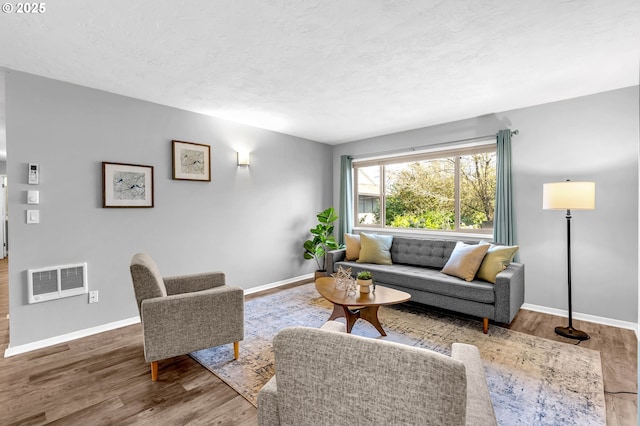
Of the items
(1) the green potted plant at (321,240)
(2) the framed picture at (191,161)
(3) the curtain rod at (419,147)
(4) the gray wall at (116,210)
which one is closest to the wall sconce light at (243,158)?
(4) the gray wall at (116,210)

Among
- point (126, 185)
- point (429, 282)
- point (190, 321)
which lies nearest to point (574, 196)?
point (429, 282)

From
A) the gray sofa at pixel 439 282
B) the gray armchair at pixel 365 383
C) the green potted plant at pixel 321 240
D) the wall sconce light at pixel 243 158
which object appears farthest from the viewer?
the green potted plant at pixel 321 240

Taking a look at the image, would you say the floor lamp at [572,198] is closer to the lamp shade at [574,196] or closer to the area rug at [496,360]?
the lamp shade at [574,196]

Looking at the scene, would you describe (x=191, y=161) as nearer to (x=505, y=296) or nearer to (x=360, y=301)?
(x=360, y=301)

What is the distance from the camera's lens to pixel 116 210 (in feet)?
10.6

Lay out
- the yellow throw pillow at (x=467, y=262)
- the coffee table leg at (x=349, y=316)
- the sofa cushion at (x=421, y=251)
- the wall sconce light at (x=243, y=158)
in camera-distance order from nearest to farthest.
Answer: the coffee table leg at (x=349, y=316), the yellow throw pillow at (x=467, y=262), the sofa cushion at (x=421, y=251), the wall sconce light at (x=243, y=158)

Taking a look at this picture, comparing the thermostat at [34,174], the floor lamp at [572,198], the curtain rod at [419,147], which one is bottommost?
the floor lamp at [572,198]

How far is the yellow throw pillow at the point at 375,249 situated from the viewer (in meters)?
4.20

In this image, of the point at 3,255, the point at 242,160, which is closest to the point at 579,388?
the point at 242,160

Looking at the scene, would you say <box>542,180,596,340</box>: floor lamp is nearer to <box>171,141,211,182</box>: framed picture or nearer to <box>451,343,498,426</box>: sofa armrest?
<box>451,343,498,426</box>: sofa armrest

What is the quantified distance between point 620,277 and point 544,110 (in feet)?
6.49

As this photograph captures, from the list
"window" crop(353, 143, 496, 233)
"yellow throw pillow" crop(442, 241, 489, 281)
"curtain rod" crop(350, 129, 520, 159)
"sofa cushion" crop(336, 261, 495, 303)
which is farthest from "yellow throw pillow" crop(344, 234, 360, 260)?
"curtain rod" crop(350, 129, 520, 159)

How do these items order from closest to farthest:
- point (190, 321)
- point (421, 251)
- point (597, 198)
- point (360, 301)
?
point (190, 321) < point (360, 301) < point (597, 198) < point (421, 251)

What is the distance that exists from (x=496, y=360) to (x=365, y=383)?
226 cm
